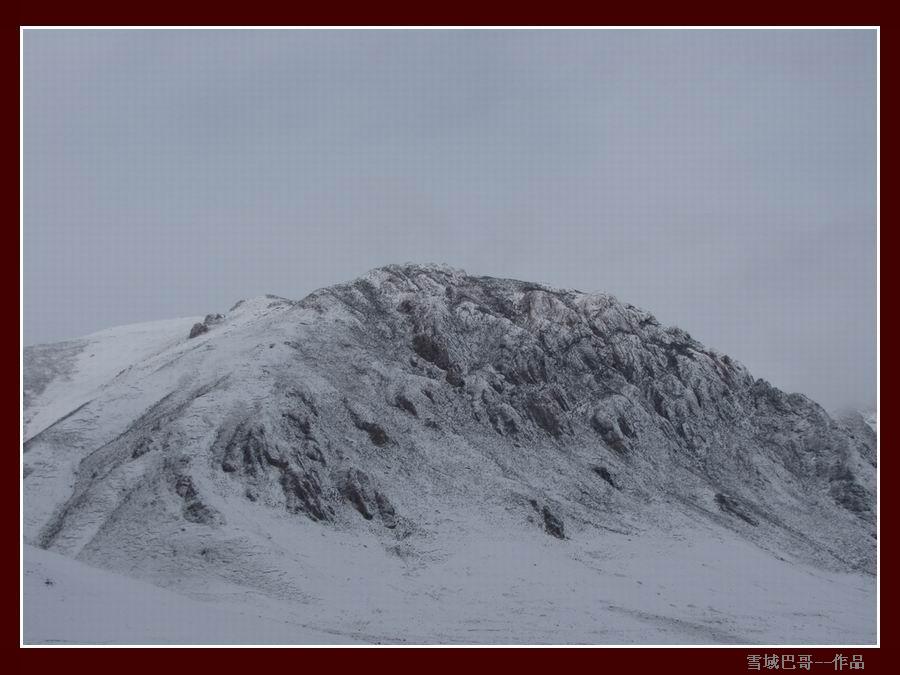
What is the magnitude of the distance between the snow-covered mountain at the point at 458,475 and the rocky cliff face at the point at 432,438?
0.25 metres

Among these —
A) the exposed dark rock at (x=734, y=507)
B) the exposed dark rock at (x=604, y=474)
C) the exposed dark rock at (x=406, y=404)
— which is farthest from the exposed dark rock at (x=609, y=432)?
the exposed dark rock at (x=406, y=404)

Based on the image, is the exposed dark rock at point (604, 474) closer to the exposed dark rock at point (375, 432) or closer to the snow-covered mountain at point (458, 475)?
the snow-covered mountain at point (458, 475)

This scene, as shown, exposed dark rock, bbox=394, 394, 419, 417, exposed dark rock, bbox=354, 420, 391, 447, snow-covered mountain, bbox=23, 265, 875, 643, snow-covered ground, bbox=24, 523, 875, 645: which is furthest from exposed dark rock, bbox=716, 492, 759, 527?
exposed dark rock, bbox=354, 420, 391, 447

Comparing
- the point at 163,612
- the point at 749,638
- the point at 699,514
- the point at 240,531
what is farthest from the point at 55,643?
the point at 699,514

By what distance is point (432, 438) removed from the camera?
6719 centimetres

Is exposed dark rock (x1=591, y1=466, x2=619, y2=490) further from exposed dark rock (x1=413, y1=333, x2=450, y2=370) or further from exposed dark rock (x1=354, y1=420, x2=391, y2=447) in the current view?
exposed dark rock (x1=354, y1=420, x2=391, y2=447)

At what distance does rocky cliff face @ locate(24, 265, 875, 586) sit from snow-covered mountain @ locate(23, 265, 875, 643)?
25 centimetres

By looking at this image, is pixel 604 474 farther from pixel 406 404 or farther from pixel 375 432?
pixel 375 432

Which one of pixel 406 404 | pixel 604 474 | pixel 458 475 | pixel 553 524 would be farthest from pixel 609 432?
pixel 406 404

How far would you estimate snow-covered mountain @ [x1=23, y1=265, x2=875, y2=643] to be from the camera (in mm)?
46906

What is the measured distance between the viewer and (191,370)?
71.6 meters

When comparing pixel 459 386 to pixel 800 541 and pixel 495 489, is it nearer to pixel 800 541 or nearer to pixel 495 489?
pixel 495 489

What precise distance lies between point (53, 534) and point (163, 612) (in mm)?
23629

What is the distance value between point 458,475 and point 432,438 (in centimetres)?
519
